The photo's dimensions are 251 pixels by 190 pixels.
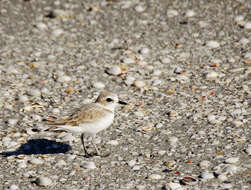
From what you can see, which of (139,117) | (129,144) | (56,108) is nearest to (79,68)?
(56,108)

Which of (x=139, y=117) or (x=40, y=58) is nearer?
(x=139, y=117)

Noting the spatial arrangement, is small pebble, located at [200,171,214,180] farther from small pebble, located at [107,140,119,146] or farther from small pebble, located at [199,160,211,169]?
small pebble, located at [107,140,119,146]

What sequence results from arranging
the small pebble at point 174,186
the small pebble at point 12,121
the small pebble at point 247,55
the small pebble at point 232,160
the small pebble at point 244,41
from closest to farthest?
the small pebble at point 174,186, the small pebble at point 232,160, the small pebble at point 12,121, the small pebble at point 247,55, the small pebble at point 244,41

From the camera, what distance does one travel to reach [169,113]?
25.3 feet

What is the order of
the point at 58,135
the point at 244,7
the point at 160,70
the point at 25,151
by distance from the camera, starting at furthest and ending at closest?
the point at 244,7, the point at 160,70, the point at 58,135, the point at 25,151

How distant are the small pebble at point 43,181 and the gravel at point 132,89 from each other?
0.05 feet

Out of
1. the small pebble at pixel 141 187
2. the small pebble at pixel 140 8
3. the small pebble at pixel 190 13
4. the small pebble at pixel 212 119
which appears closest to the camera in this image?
the small pebble at pixel 141 187

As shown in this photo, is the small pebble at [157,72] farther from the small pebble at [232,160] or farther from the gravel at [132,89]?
the small pebble at [232,160]

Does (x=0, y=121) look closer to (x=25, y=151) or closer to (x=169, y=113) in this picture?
(x=25, y=151)

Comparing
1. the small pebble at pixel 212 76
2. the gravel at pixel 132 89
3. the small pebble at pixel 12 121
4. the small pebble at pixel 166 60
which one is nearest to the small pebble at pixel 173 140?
the gravel at pixel 132 89

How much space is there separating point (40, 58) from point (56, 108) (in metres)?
2.12

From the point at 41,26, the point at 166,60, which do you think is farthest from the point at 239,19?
the point at 41,26

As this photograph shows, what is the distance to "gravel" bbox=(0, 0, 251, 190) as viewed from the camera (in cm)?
625

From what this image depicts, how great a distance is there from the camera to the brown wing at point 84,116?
6379 millimetres
